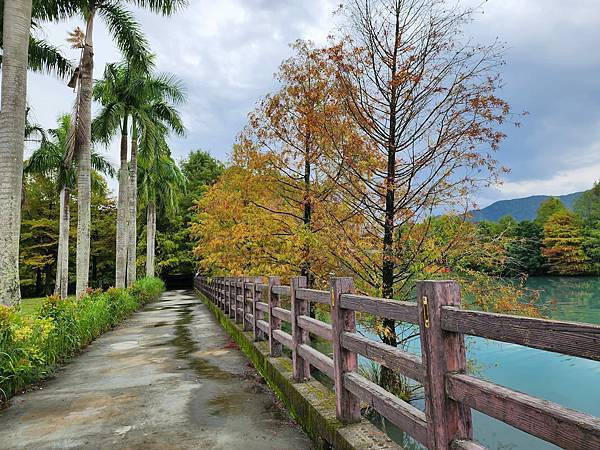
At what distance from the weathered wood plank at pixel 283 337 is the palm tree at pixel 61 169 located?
17.9 meters

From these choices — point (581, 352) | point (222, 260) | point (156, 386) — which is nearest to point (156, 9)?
point (222, 260)

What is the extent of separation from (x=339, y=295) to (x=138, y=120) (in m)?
18.8

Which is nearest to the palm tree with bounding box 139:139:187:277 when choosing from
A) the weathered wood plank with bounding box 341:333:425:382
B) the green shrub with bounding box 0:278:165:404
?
the green shrub with bounding box 0:278:165:404

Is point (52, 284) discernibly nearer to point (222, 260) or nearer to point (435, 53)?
point (222, 260)

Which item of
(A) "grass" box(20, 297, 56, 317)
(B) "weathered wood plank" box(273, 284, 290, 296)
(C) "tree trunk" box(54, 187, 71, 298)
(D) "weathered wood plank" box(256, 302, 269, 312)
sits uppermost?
(C) "tree trunk" box(54, 187, 71, 298)

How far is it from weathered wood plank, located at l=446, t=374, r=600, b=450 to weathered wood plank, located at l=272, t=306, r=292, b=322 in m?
3.66

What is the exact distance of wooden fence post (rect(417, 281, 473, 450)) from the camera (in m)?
2.26

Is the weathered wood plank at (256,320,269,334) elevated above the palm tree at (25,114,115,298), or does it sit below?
below

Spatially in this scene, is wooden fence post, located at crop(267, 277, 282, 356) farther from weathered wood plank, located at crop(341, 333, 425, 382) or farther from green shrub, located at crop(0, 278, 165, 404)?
green shrub, located at crop(0, 278, 165, 404)

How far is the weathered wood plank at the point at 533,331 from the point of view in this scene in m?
1.54

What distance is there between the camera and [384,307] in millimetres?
2977

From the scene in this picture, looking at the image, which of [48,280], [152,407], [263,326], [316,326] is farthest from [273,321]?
[48,280]

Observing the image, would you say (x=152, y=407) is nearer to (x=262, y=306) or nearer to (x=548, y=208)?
(x=262, y=306)

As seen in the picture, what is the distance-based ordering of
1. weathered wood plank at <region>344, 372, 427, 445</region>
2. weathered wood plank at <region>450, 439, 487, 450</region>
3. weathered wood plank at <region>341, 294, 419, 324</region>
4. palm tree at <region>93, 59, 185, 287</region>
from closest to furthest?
weathered wood plank at <region>450, 439, 487, 450</region> → weathered wood plank at <region>344, 372, 427, 445</region> → weathered wood plank at <region>341, 294, 419, 324</region> → palm tree at <region>93, 59, 185, 287</region>
